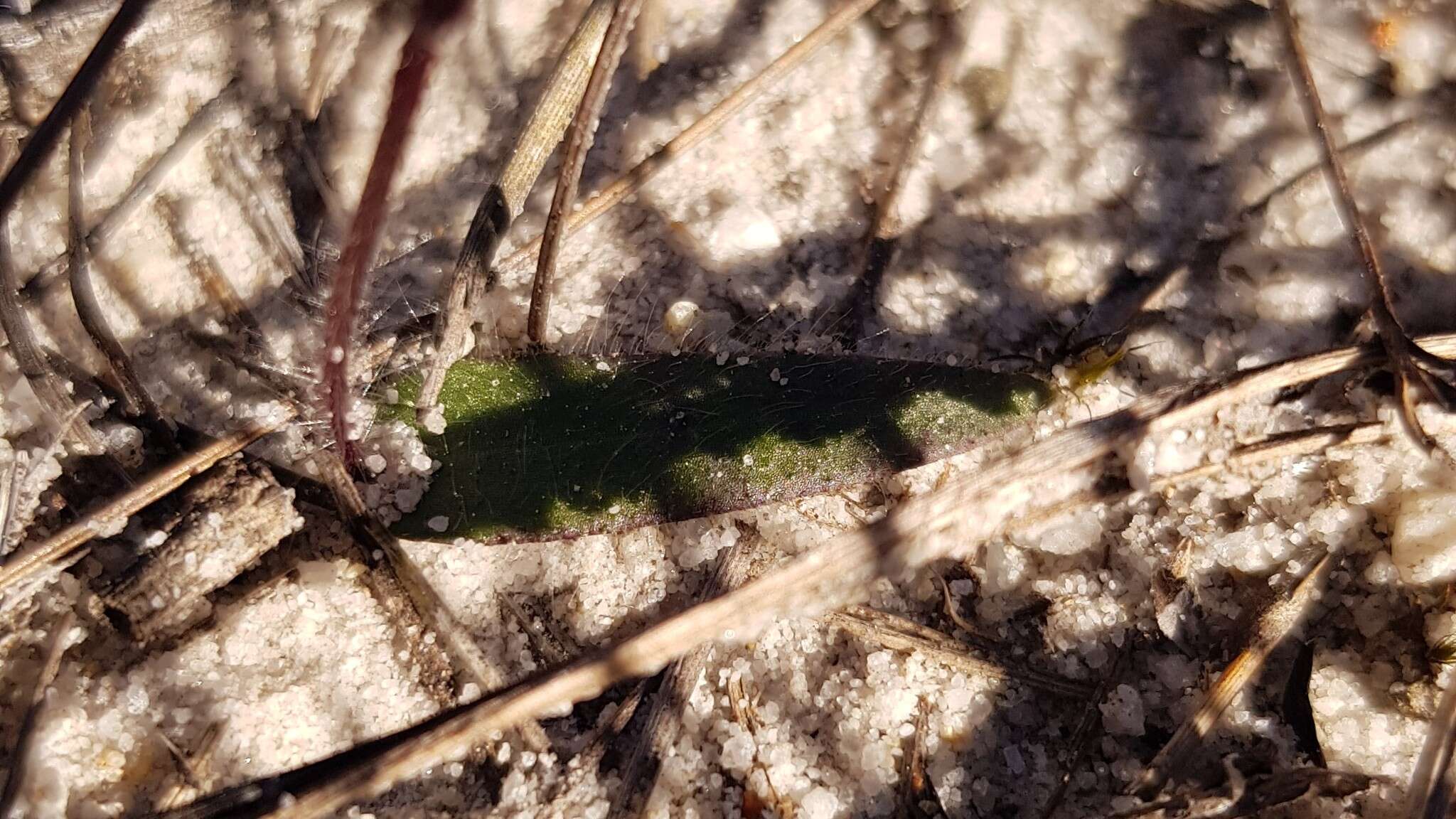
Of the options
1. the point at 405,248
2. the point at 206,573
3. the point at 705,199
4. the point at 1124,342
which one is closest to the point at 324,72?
the point at 405,248

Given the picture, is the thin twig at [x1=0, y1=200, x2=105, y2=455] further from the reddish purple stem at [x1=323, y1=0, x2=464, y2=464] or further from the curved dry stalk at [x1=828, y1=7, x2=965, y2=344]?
the curved dry stalk at [x1=828, y1=7, x2=965, y2=344]

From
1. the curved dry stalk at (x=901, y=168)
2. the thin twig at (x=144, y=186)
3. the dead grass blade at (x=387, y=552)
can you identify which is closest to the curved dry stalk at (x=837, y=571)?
the dead grass blade at (x=387, y=552)

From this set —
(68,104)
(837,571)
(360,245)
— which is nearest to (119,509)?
(360,245)

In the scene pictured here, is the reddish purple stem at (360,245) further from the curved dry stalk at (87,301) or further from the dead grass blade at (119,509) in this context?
the curved dry stalk at (87,301)

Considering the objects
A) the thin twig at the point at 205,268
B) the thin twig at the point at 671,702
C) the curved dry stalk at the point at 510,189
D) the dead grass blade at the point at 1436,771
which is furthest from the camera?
the thin twig at the point at 205,268

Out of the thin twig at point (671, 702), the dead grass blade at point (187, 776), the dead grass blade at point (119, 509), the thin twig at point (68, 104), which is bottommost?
the thin twig at point (671, 702)

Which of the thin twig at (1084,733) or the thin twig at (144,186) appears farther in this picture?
the thin twig at (144,186)
